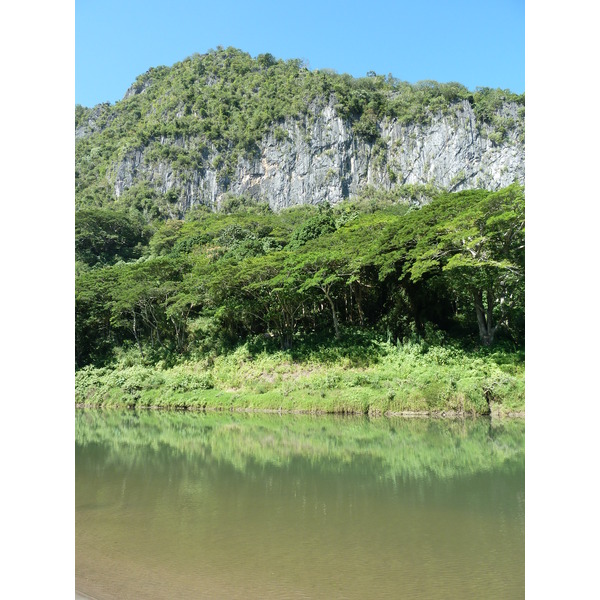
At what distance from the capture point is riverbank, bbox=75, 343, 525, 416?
42.4 feet

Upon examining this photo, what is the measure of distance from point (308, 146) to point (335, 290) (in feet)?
147

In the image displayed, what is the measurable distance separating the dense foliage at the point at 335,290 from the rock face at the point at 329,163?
3600cm

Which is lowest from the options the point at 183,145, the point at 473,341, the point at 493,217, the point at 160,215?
the point at 473,341

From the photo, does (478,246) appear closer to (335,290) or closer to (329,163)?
(335,290)

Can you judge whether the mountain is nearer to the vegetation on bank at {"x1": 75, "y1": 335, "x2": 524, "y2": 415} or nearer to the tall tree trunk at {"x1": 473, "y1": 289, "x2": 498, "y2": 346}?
the vegetation on bank at {"x1": 75, "y1": 335, "x2": 524, "y2": 415}

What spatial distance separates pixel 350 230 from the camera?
19.7 meters

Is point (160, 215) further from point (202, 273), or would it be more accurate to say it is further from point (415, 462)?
point (415, 462)

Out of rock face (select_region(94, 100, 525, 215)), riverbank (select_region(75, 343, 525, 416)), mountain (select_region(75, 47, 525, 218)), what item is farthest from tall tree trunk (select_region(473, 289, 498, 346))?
rock face (select_region(94, 100, 525, 215))

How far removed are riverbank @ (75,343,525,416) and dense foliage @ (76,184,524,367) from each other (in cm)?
90

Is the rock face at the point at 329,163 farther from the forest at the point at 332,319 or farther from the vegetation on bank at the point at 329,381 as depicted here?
the vegetation on bank at the point at 329,381

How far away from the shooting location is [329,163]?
59.5 metres
